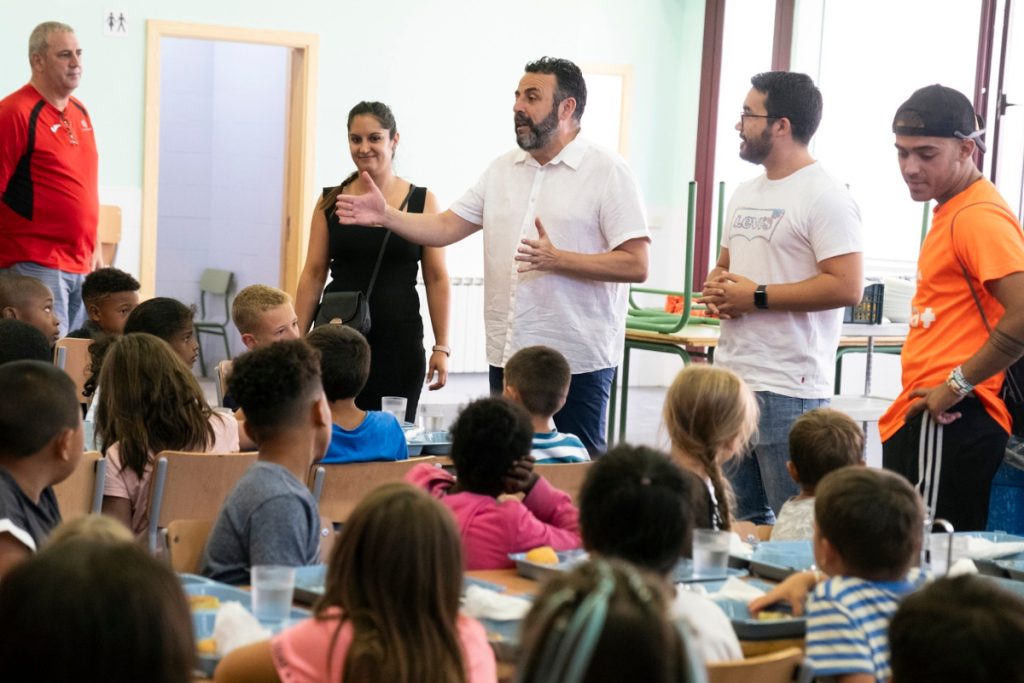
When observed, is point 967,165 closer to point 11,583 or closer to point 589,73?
point 11,583

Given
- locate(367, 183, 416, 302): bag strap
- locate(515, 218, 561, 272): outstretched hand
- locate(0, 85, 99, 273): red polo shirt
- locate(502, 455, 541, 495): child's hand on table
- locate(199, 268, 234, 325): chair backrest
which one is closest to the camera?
locate(502, 455, 541, 495): child's hand on table

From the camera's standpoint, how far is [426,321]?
9422 millimetres

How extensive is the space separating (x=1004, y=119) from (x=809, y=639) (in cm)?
647

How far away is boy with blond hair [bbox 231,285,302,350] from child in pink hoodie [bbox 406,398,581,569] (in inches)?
61.0

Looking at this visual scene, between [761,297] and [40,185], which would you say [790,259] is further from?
[40,185]

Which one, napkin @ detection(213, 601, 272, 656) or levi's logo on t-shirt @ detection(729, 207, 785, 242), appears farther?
levi's logo on t-shirt @ detection(729, 207, 785, 242)

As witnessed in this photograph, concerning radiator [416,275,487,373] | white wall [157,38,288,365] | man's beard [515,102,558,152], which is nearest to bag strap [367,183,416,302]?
man's beard [515,102,558,152]

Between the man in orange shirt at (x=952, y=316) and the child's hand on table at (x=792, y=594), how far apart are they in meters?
1.08

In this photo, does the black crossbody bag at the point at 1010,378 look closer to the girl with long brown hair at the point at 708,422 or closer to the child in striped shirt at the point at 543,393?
the girl with long brown hair at the point at 708,422

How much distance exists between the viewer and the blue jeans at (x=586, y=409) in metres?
4.12

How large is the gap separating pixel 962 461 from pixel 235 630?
2.06 m

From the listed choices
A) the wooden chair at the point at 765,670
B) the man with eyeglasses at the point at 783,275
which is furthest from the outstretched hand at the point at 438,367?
the wooden chair at the point at 765,670

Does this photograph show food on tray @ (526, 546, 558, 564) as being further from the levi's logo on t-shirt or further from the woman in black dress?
the woman in black dress

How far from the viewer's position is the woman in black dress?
15.3ft
